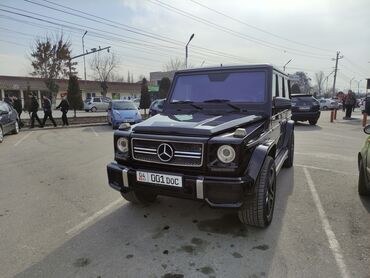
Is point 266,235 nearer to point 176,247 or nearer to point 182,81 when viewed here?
point 176,247

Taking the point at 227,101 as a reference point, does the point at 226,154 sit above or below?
below

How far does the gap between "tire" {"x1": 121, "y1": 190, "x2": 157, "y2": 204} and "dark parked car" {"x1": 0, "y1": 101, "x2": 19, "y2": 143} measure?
884 cm

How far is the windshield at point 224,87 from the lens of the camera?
4449mm

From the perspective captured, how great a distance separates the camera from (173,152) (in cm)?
344

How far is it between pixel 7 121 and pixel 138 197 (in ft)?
32.9

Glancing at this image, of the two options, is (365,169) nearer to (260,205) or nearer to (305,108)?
(260,205)

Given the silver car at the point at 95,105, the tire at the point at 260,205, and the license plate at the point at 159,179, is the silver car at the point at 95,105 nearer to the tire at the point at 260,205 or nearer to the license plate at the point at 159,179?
the license plate at the point at 159,179

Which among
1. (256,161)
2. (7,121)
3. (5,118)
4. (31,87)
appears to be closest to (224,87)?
(256,161)

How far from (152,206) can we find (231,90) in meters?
2.10

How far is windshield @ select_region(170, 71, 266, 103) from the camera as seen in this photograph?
4.45 metres

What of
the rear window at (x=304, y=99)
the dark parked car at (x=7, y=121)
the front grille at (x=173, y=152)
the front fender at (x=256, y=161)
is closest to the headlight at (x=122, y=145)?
the front grille at (x=173, y=152)

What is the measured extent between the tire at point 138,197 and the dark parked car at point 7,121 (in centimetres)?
884

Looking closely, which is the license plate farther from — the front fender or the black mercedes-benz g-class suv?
the front fender

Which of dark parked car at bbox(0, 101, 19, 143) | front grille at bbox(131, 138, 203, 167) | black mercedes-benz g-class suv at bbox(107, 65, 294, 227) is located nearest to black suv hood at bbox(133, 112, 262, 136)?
black mercedes-benz g-class suv at bbox(107, 65, 294, 227)
